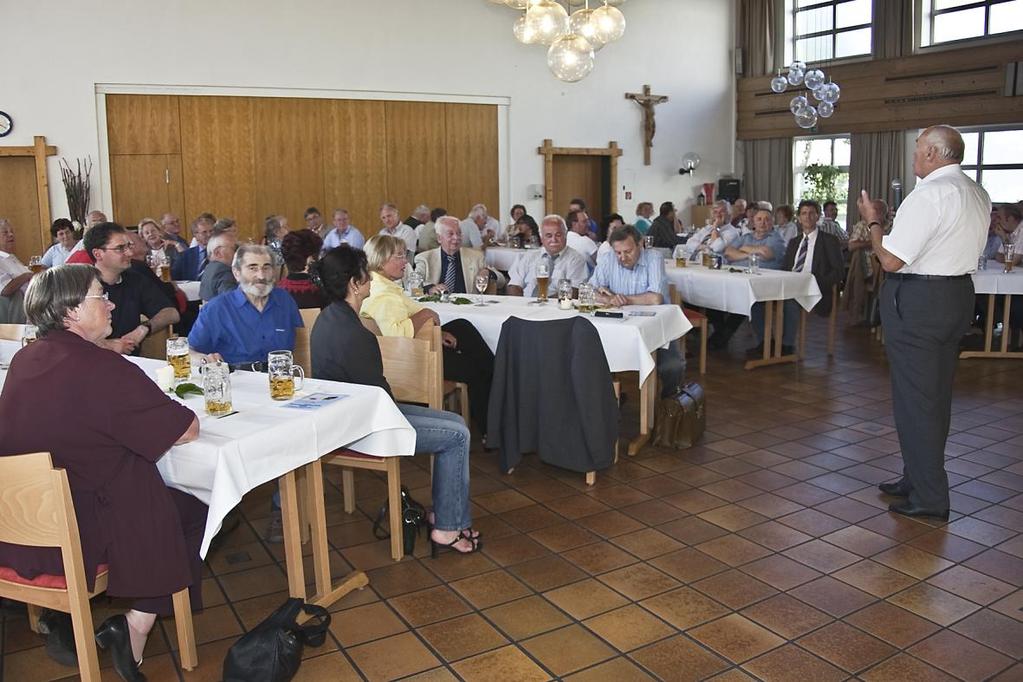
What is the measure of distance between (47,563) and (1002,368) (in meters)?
7.02

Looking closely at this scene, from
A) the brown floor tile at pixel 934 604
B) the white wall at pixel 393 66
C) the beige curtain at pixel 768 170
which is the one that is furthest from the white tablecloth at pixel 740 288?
the beige curtain at pixel 768 170

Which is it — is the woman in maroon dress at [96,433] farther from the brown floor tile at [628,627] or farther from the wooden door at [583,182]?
the wooden door at [583,182]

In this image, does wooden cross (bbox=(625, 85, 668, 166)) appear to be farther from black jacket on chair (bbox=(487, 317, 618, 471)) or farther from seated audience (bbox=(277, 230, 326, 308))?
black jacket on chair (bbox=(487, 317, 618, 471))

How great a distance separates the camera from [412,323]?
4699mm

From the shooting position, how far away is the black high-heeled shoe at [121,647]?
2717 millimetres

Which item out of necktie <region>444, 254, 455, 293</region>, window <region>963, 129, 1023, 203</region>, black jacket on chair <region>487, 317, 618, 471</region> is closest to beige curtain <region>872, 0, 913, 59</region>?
window <region>963, 129, 1023, 203</region>

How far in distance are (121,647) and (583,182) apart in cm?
1240

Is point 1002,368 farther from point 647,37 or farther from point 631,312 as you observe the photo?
point 647,37

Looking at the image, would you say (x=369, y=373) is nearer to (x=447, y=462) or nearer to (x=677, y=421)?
(x=447, y=462)

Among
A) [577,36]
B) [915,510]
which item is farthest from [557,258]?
[915,510]

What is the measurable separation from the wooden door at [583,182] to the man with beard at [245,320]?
10.4 m

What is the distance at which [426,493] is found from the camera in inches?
174

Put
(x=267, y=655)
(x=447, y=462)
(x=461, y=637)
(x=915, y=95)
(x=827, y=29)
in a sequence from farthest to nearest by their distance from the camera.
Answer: (x=827, y=29) → (x=915, y=95) → (x=447, y=462) → (x=461, y=637) → (x=267, y=655)

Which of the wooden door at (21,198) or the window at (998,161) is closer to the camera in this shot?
the wooden door at (21,198)
